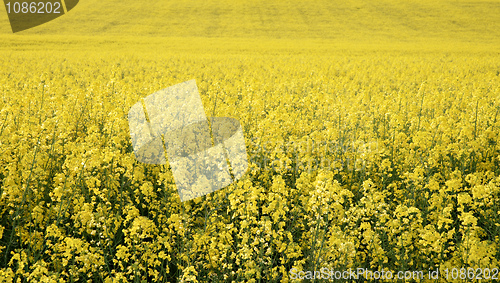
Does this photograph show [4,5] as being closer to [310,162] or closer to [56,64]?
[56,64]

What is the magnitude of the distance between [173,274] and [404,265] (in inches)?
82.9

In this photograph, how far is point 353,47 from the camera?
2744 cm

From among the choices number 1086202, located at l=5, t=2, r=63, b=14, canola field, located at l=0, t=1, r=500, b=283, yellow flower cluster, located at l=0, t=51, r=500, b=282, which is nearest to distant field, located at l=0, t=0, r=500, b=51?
canola field, located at l=0, t=1, r=500, b=283

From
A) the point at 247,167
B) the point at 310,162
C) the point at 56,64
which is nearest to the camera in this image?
the point at 247,167

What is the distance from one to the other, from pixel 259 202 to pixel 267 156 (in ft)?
3.96

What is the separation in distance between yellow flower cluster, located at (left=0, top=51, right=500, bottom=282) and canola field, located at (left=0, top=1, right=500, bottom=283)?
→ 0.10ft

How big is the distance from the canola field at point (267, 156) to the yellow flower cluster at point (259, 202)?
3 cm

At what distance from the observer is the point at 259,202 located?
3.61m

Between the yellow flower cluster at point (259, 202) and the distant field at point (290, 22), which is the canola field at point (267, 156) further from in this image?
the distant field at point (290, 22)

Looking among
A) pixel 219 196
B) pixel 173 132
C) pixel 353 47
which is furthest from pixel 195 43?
pixel 219 196

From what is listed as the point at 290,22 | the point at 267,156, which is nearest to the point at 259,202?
the point at 267,156

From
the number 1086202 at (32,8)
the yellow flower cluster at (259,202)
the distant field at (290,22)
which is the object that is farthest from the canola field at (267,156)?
the number 1086202 at (32,8)

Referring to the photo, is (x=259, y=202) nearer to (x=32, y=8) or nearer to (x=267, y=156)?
(x=267, y=156)

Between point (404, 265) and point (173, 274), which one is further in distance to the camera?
point (173, 274)
